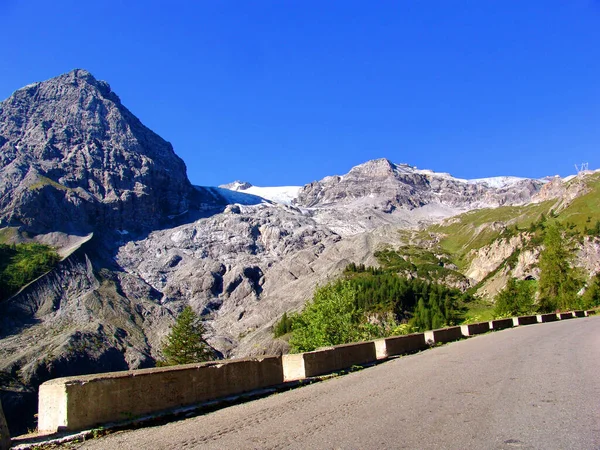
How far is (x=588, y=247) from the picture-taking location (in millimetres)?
133750

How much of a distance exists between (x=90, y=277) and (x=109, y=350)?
172 feet

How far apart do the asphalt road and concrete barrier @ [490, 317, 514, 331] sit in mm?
27013

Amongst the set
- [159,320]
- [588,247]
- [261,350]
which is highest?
[588,247]

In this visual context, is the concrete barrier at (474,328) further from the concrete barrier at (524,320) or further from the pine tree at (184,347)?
the pine tree at (184,347)

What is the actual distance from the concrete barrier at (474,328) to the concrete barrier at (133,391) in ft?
85.2

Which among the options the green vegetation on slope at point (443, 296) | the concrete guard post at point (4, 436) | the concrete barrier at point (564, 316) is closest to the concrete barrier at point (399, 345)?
the green vegetation on slope at point (443, 296)

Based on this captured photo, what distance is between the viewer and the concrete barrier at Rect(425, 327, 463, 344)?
30.4 m

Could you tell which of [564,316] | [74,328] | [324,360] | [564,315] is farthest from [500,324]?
[74,328]

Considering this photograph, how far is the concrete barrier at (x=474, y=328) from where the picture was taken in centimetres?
3591

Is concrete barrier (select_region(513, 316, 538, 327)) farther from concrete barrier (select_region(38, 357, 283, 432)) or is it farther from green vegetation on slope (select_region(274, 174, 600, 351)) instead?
concrete barrier (select_region(38, 357, 283, 432))

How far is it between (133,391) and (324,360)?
9112 mm

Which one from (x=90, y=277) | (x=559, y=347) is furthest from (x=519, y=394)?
(x=90, y=277)

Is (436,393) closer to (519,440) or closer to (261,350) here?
(519,440)

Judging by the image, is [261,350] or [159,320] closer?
[261,350]
